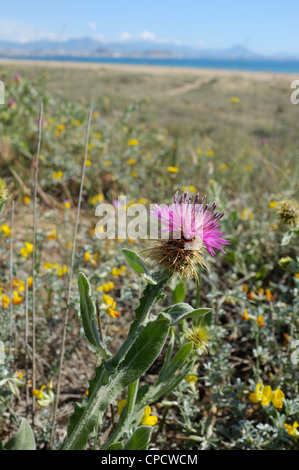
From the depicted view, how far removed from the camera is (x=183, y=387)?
1.91 metres

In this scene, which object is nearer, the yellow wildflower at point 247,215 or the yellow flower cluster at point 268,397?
the yellow flower cluster at point 268,397

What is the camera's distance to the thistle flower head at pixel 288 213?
2.15m

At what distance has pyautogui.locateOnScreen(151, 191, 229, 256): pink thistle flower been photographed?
1.28 metres

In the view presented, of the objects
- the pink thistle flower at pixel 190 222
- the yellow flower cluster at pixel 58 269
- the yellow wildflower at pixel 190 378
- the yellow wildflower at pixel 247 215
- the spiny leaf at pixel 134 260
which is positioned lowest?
the yellow wildflower at pixel 190 378

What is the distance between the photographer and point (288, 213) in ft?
7.05

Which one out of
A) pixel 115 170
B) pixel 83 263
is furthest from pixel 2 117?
pixel 83 263

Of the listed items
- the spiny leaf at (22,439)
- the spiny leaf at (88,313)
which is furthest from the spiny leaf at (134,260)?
the spiny leaf at (22,439)

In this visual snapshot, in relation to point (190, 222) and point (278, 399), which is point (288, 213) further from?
point (190, 222)

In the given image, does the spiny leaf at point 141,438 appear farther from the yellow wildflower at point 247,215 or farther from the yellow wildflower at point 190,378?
the yellow wildflower at point 247,215

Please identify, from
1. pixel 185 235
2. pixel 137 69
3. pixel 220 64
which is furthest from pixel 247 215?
pixel 137 69

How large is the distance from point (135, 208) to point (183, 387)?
5.37 ft

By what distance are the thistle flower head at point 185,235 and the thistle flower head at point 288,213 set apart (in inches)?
37.7

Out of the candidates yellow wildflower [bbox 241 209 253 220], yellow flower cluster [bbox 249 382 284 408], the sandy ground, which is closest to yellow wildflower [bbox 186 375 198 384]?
yellow flower cluster [bbox 249 382 284 408]

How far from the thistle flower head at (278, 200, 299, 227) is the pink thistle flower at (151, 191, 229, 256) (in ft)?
3.14
